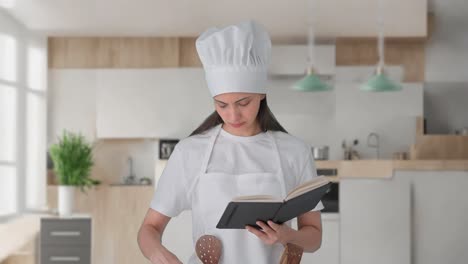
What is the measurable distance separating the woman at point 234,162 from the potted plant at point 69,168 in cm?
545

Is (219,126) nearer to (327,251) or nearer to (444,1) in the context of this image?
(327,251)

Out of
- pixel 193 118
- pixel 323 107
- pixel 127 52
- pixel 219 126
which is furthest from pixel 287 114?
pixel 219 126

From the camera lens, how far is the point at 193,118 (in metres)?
8.39

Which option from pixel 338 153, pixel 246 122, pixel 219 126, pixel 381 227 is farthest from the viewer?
pixel 338 153

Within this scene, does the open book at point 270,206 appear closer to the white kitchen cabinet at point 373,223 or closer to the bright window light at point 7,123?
the white kitchen cabinet at point 373,223

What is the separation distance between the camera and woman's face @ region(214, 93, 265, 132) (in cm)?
225

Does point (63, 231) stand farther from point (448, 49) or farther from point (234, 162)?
point (234, 162)

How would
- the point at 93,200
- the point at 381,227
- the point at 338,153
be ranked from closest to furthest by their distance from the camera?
the point at 381,227
the point at 93,200
the point at 338,153

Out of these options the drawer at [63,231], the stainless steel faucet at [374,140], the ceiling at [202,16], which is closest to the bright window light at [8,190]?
the drawer at [63,231]

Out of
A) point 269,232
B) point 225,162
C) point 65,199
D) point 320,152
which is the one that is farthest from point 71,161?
point 269,232

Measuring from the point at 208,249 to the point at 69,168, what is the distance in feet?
18.6

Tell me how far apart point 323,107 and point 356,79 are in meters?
0.50

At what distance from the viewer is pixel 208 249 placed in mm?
2262

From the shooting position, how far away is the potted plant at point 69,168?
763 cm
